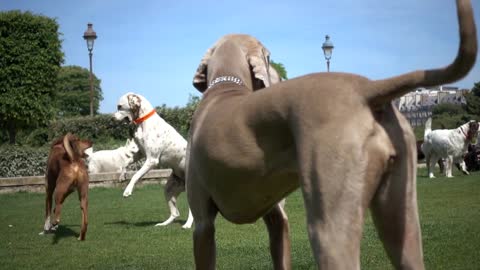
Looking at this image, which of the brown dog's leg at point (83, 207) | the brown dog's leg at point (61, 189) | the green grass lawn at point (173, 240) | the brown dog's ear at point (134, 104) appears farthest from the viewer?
the brown dog's ear at point (134, 104)

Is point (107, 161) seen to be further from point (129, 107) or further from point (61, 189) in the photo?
point (61, 189)

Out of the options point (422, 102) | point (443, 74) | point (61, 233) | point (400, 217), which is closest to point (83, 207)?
point (61, 233)

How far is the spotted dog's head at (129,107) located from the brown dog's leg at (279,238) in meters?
8.97

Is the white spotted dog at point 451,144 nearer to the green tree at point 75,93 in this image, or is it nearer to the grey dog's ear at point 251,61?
the grey dog's ear at point 251,61

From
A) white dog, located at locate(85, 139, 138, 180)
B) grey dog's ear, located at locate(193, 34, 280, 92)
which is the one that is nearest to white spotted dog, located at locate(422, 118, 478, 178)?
white dog, located at locate(85, 139, 138, 180)

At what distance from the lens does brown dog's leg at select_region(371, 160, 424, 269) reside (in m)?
3.15

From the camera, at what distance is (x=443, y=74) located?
2.99 metres

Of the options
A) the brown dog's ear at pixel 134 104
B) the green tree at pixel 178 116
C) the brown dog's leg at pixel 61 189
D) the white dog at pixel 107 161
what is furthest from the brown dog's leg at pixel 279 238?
the green tree at pixel 178 116

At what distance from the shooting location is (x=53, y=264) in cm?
748

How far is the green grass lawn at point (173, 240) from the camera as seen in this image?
6797 mm

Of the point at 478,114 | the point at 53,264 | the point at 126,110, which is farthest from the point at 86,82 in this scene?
the point at 53,264

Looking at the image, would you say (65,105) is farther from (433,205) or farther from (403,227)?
(403,227)

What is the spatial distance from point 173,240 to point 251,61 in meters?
5.06

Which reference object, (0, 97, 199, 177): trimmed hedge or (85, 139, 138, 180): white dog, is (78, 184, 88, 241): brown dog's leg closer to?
(0, 97, 199, 177): trimmed hedge
